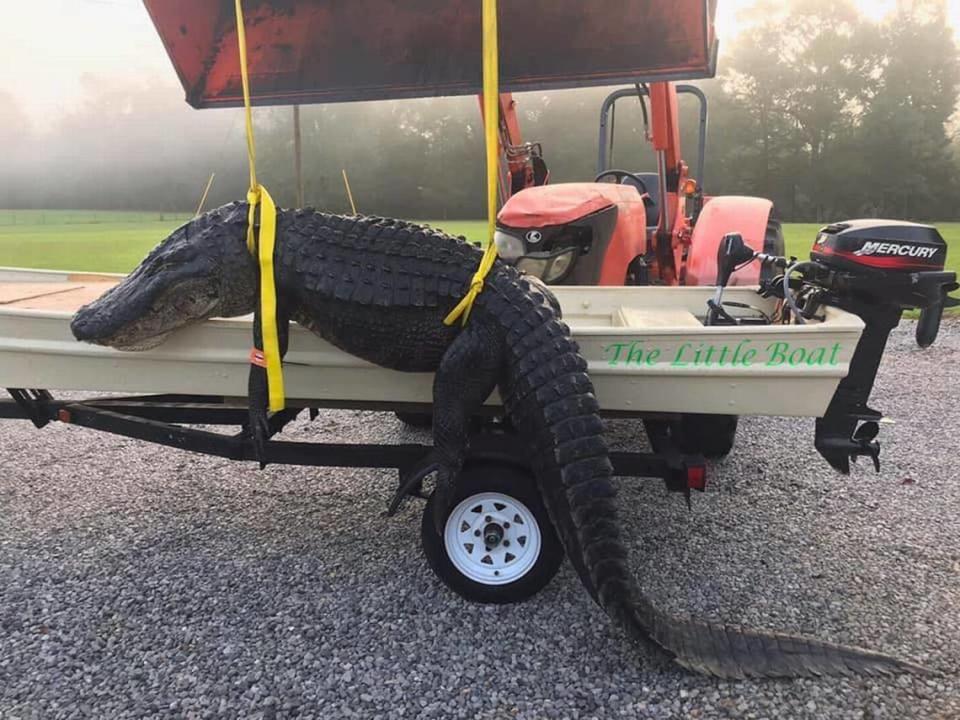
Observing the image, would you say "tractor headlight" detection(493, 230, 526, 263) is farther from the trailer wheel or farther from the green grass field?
the green grass field

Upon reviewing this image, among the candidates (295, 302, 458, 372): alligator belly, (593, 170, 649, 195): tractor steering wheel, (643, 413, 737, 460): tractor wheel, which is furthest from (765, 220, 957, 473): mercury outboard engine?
(593, 170, 649, 195): tractor steering wheel

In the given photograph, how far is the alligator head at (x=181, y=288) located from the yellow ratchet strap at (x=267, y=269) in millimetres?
78

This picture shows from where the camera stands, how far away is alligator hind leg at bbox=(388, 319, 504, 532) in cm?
220

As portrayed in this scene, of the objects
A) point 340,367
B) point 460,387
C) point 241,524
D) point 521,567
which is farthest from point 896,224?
point 241,524

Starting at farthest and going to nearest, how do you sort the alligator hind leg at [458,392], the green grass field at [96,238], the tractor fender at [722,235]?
1. the green grass field at [96,238]
2. the tractor fender at [722,235]
3. the alligator hind leg at [458,392]

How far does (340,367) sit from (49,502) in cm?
173

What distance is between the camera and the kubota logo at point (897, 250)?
2312 mm

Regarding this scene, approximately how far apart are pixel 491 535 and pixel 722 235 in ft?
8.29

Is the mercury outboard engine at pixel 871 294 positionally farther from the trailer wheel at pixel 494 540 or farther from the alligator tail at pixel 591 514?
the trailer wheel at pixel 494 540

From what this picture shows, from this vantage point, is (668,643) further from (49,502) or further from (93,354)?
(49,502)

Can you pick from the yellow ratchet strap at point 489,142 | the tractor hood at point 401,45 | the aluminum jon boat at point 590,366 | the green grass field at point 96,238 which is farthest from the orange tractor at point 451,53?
the green grass field at point 96,238

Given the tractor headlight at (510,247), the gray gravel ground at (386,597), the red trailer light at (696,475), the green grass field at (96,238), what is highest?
the tractor headlight at (510,247)

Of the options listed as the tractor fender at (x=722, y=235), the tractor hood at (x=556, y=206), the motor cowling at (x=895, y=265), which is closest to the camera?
the motor cowling at (x=895, y=265)

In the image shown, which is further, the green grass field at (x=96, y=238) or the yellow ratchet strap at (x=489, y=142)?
the green grass field at (x=96, y=238)
